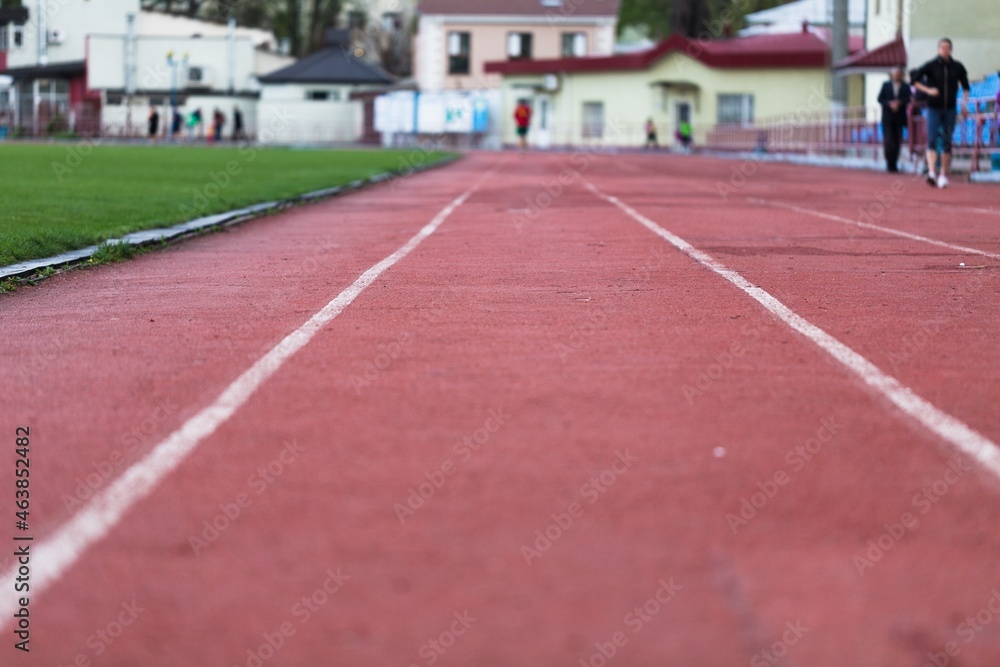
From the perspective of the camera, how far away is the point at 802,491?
15.5 ft

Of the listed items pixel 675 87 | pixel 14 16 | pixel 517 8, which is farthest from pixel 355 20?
pixel 675 87

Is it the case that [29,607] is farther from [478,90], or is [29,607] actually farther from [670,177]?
[478,90]

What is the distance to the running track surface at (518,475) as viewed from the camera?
3615 millimetres

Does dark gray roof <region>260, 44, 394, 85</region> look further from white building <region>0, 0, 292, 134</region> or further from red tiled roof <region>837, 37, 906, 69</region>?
red tiled roof <region>837, 37, 906, 69</region>

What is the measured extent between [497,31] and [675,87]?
A: 15.4 meters

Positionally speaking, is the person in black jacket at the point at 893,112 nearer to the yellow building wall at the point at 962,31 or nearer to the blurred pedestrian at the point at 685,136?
the yellow building wall at the point at 962,31

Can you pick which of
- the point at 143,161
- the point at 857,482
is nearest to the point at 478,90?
the point at 143,161

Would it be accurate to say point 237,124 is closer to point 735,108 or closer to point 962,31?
point 735,108

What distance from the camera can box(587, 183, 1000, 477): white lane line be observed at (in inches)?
206

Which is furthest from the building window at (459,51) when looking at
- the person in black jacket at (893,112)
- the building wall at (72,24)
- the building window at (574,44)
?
the person in black jacket at (893,112)

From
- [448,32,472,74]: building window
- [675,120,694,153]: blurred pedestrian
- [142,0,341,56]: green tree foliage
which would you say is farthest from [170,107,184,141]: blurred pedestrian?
[675,120,694,153]: blurred pedestrian

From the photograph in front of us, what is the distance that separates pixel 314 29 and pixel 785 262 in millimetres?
92466

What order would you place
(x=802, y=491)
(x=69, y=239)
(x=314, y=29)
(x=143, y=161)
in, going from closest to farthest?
1. (x=802, y=491)
2. (x=69, y=239)
3. (x=143, y=161)
4. (x=314, y=29)

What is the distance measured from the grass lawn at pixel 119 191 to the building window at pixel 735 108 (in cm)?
3346
